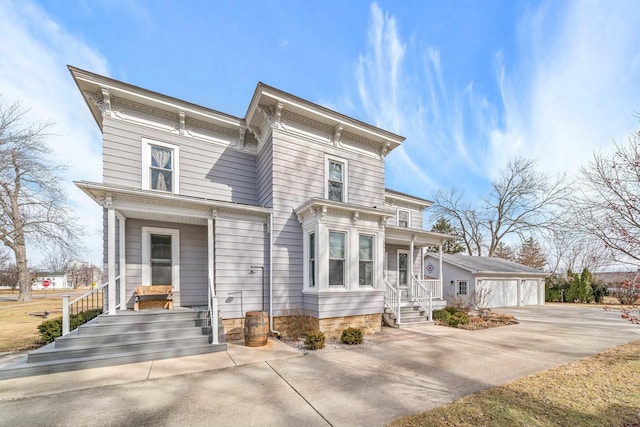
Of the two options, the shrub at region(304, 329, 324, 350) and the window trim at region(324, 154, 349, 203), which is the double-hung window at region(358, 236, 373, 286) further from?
the shrub at region(304, 329, 324, 350)

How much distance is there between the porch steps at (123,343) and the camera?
5117mm

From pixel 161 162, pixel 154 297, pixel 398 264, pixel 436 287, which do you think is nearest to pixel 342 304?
pixel 154 297

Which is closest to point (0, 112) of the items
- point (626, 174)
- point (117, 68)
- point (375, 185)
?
point (117, 68)

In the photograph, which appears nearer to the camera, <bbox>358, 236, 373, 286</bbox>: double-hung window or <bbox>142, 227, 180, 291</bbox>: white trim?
<bbox>142, 227, 180, 291</bbox>: white trim

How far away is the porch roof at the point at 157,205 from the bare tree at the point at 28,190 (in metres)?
18.4

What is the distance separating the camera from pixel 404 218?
1423cm

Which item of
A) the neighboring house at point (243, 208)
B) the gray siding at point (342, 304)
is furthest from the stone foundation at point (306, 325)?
the gray siding at point (342, 304)

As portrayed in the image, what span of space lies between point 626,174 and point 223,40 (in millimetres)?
11062

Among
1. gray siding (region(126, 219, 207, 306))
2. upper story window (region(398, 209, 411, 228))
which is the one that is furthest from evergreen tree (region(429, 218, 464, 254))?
gray siding (region(126, 219, 207, 306))

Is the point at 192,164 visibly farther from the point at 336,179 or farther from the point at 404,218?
the point at 404,218

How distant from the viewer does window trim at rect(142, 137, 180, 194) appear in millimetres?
7766

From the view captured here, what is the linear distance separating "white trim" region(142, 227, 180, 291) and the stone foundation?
6.38 feet

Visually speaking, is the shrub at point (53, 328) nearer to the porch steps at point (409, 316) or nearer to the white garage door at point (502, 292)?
the porch steps at point (409, 316)

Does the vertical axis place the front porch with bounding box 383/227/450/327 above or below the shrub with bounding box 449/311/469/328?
above
